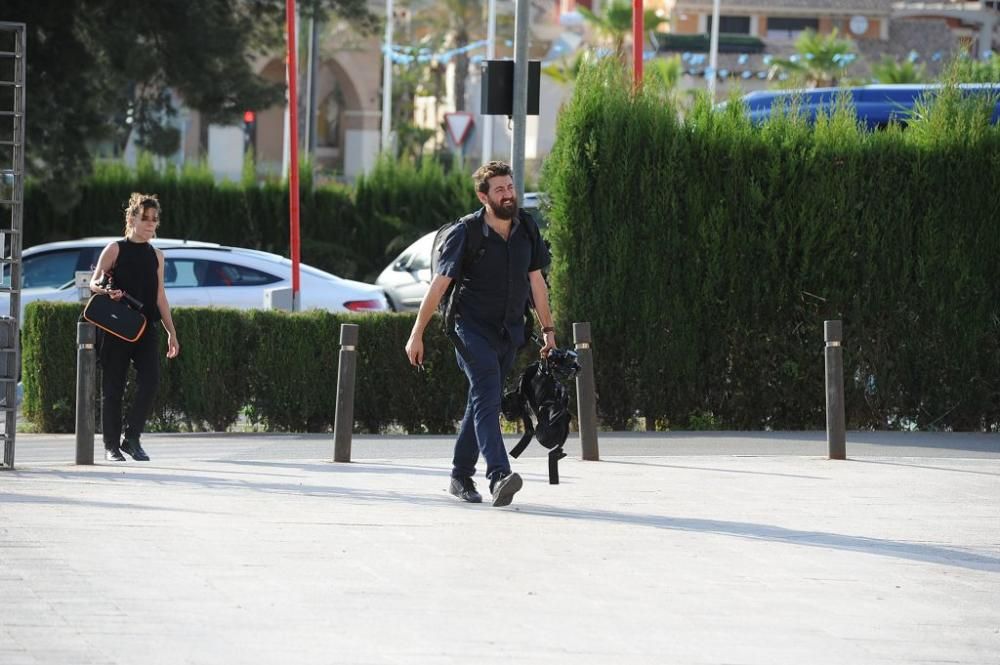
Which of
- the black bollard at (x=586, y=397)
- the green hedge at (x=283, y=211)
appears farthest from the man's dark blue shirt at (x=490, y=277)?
the green hedge at (x=283, y=211)

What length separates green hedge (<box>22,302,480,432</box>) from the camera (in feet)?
45.0

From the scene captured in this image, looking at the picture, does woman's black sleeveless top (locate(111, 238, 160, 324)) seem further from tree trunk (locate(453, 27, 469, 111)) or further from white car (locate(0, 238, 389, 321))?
tree trunk (locate(453, 27, 469, 111))

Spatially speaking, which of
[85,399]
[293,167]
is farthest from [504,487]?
[293,167]

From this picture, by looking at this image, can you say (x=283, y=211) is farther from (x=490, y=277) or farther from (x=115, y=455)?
(x=490, y=277)

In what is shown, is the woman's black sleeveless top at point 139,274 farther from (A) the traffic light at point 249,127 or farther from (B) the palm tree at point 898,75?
(B) the palm tree at point 898,75

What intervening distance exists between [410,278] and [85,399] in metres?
10.9

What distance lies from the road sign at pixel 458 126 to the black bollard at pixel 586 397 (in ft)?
71.8

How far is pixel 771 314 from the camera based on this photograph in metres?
13.7

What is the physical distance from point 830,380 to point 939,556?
3.85 m

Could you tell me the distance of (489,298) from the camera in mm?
8805

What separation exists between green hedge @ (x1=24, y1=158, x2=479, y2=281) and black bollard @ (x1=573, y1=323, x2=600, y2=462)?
17.1 meters

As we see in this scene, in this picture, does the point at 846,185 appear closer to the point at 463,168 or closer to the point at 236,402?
the point at 236,402

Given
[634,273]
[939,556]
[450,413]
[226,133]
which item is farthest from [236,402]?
[226,133]

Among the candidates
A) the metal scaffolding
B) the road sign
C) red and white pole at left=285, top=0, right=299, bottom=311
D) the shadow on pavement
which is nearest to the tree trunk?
the road sign
